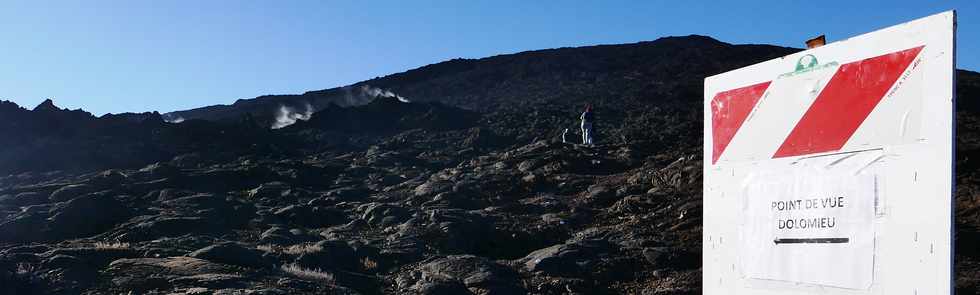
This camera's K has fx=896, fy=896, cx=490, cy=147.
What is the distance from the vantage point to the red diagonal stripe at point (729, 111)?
3633 mm

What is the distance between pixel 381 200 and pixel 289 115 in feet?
86.4

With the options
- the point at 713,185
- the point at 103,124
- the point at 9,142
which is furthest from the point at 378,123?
the point at 713,185

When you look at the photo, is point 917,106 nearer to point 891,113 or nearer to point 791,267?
point 891,113

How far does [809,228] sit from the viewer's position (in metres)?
3.18

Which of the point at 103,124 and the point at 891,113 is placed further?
the point at 103,124

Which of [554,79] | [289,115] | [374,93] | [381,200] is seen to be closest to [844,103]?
[381,200]

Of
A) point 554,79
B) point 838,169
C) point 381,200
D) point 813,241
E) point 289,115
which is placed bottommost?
point 381,200

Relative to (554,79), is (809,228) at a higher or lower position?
lower

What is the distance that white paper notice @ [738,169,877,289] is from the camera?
300 cm

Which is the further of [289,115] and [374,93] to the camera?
[374,93]

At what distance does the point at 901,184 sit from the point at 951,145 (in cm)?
22

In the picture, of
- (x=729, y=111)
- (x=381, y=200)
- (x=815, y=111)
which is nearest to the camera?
(x=815, y=111)

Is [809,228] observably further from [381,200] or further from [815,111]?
[381,200]

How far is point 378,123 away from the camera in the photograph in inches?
1368
